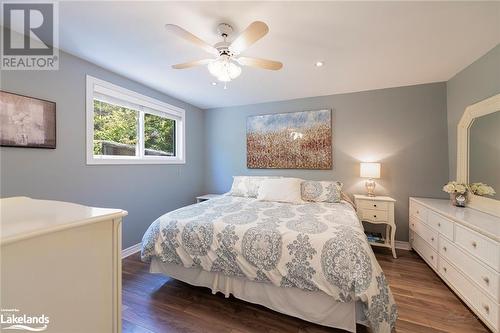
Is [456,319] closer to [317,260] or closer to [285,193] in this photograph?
[317,260]

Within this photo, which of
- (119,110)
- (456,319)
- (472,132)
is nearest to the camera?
(456,319)

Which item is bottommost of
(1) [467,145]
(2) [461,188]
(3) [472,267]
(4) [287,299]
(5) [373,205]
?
(4) [287,299]

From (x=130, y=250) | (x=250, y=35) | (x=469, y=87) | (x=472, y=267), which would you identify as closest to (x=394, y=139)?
(x=469, y=87)

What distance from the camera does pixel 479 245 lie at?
159 cm

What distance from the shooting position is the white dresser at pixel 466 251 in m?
1.46

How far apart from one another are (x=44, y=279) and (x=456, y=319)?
8.35 feet

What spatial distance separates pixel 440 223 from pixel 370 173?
0.95 m

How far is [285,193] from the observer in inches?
112

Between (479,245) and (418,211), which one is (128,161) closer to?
(479,245)

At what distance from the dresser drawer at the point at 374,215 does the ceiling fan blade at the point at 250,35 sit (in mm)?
2499

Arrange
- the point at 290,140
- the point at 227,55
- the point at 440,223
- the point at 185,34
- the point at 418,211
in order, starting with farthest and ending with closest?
the point at 290,140, the point at 418,211, the point at 440,223, the point at 227,55, the point at 185,34

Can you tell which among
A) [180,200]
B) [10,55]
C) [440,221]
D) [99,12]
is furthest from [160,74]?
[440,221]

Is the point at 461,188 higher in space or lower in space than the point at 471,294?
higher

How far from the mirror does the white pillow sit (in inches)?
73.6
